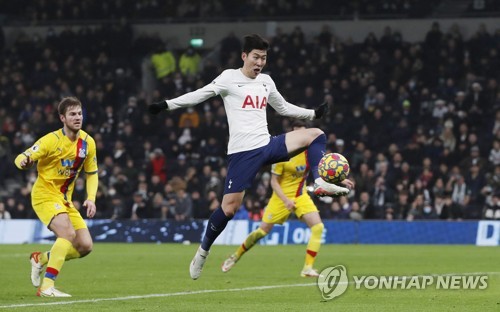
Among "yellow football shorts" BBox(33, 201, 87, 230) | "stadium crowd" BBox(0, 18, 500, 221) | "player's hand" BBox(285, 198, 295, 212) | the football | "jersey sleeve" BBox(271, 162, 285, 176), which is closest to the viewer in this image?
the football

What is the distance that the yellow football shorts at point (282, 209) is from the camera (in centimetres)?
1645

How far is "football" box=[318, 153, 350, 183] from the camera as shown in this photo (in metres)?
Answer: 11.2

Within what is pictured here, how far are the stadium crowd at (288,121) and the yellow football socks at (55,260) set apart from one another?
1538 cm

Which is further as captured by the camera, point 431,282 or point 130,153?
point 130,153

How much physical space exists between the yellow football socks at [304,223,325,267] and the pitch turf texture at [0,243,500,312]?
12.2 inches

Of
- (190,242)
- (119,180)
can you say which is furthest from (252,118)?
(119,180)

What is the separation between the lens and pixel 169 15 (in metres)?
37.3

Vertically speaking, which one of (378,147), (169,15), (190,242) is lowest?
(190,242)

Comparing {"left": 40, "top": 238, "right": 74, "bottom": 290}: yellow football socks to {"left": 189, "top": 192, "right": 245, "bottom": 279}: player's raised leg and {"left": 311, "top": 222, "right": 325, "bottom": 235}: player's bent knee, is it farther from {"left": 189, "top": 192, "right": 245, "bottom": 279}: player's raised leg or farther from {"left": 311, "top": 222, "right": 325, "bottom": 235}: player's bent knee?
{"left": 311, "top": 222, "right": 325, "bottom": 235}: player's bent knee

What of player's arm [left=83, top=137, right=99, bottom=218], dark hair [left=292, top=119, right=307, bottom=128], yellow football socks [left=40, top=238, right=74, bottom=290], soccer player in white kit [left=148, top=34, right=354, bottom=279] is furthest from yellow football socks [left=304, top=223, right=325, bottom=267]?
yellow football socks [left=40, top=238, right=74, bottom=290]

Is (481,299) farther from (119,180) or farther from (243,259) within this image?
(119,180)

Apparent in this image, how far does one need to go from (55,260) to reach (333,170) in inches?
127

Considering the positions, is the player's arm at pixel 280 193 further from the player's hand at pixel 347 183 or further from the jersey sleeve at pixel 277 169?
the player's hand at pixel 347 183

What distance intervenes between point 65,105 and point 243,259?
8837 mm
